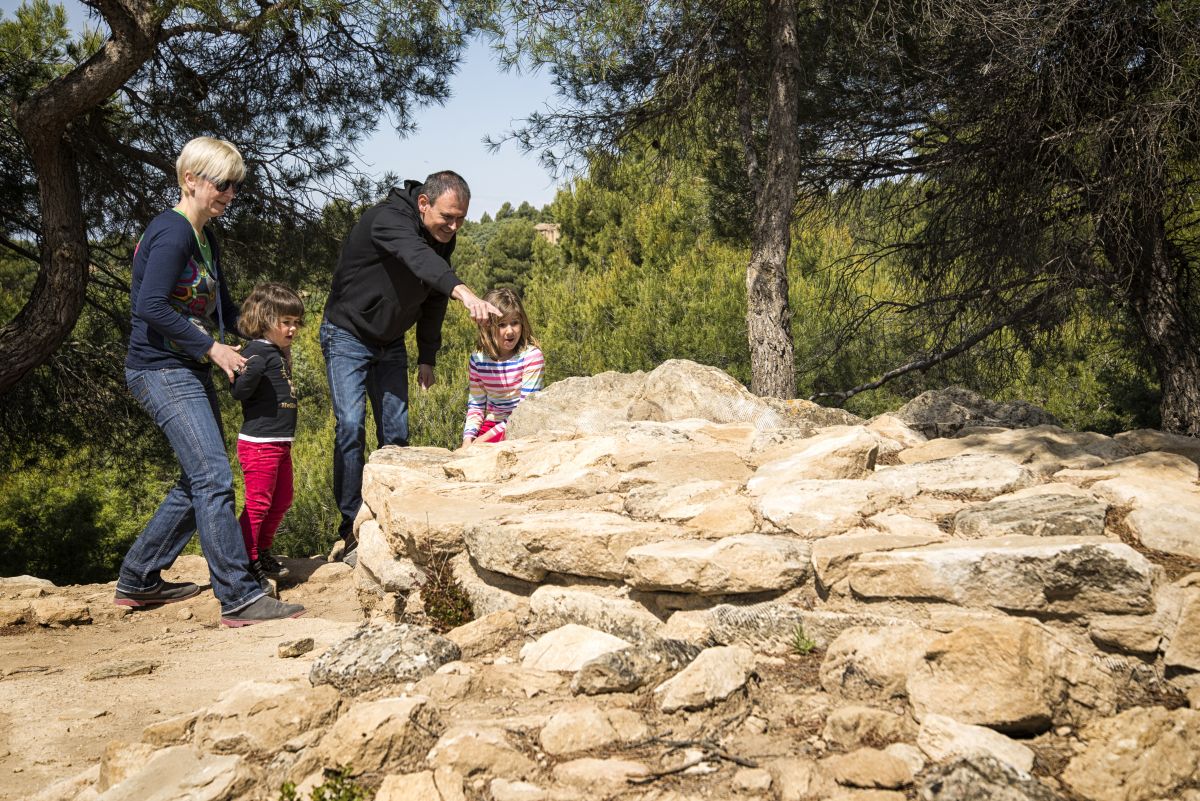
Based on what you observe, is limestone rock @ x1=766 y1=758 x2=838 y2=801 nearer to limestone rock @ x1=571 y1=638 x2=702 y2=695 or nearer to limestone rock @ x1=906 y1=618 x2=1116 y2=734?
limestone rock @ x1=906 y1=618 x2=1116 y2=734

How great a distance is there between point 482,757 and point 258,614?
200 centimetres

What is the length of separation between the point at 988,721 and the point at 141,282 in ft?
10.4

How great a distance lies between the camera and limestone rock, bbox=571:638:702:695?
2410 millimetres

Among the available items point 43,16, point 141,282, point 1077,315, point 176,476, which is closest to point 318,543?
point 176,476

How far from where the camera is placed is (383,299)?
4195 mm

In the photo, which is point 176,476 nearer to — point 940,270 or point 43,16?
point 43,16

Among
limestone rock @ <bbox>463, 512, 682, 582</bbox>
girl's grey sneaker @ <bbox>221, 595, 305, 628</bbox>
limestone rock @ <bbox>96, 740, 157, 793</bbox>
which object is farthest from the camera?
girl's grey sneaker @ <bbox>221, 595, 305, 628</bbox>

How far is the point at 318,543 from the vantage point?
8.48m

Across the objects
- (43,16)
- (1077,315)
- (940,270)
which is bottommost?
(1077,315)

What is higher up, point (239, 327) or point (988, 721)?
point (239, 327)

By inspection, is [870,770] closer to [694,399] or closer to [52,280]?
[694,399]

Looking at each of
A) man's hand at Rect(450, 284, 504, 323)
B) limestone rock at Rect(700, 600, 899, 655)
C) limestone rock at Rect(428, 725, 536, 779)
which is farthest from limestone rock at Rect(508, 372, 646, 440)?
limestone rock at Rect(428, 725, 536, 779)

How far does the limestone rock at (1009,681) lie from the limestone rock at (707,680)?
0.40 meters

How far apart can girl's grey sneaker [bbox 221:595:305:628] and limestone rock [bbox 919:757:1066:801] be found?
2686 millimetres
